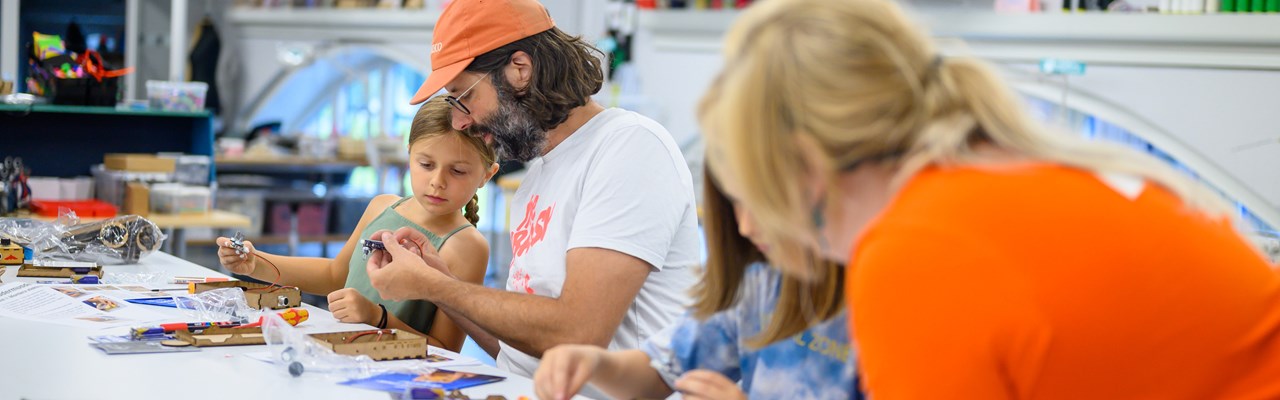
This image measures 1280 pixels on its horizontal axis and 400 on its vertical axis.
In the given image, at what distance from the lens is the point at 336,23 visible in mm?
10477

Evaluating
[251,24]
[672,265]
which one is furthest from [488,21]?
[251,24]

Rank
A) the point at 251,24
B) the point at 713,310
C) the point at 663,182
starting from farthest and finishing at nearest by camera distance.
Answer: the point at 251,24 < the point at 663,182 < the point at 713,310

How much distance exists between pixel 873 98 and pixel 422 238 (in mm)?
1431

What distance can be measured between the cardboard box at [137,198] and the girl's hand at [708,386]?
3.96 meters

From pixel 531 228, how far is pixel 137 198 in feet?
10.5

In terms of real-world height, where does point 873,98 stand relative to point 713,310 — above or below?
above

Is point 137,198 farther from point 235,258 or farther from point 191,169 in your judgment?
point 235,258

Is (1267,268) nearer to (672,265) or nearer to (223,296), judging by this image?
(672,265)

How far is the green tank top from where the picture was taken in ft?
8.52

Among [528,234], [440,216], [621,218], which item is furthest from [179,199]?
[621,218]

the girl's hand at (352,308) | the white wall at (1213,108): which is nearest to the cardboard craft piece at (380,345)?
the girl's hand at (352,308)

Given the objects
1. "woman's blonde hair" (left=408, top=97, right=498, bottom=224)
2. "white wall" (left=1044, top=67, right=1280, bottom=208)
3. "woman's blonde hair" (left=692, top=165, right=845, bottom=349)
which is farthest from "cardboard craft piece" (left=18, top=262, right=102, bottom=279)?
"white wall" (left=1044, top=67, right=1280, bottom=208)

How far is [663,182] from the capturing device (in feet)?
7.19

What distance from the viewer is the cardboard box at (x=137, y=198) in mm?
4945
